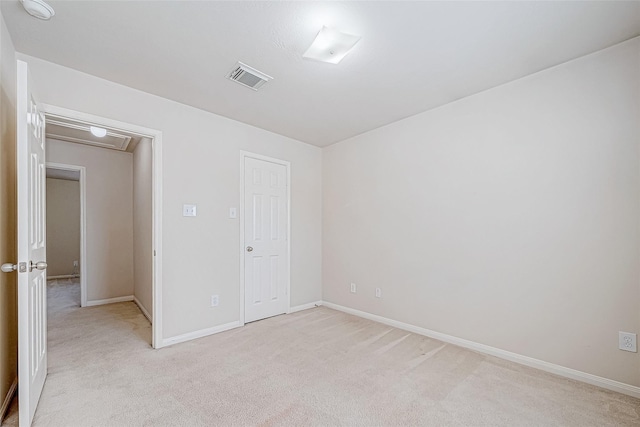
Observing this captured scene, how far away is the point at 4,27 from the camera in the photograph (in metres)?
1.80

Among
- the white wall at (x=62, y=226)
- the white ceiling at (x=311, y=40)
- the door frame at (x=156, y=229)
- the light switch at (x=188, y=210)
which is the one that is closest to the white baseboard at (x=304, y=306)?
the door frame at (x=156, y=229)

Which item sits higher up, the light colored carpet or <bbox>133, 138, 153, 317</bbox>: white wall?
<bbox>133, 138, 153, 317</bbox>: white wall

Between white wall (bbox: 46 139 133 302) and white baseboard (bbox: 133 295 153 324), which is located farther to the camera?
white wall (bbox: 46 139 133 302)

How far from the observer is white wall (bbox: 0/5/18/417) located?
175 centimetres

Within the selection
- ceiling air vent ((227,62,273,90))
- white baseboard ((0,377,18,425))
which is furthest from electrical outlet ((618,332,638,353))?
white baseboard ((0,377,18,425))

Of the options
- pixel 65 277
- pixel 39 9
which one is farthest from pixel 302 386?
pixel 65 277

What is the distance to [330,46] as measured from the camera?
198 centimetres

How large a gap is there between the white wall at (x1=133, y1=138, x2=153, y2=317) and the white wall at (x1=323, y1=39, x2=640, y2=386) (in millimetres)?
2835

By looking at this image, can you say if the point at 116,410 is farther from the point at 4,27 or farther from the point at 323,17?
the point at 323,17

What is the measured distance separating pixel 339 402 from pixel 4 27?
3235 mm

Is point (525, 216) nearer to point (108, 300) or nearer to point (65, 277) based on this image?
point (108, 300)

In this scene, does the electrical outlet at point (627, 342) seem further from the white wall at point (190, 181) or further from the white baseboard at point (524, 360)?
the white wall at point (190, 181)

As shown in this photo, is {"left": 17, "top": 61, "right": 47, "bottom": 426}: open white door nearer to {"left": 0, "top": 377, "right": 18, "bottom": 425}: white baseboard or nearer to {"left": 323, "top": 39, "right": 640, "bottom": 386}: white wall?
{"left": 0, "top": 377, "right": 18, "bottom": 425}: white baseboard

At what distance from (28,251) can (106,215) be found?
11.2 ft
